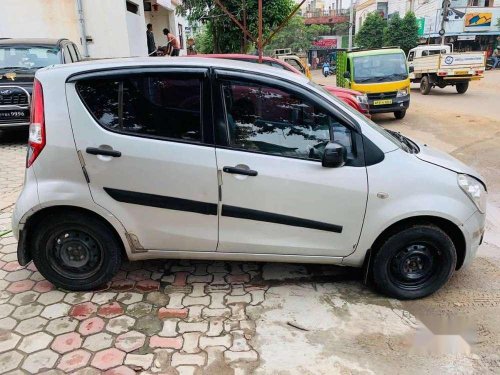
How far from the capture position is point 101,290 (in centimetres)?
330

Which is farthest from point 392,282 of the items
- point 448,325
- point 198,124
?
point 198,124

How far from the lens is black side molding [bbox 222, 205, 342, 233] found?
118 inches

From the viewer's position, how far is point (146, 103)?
2990mm

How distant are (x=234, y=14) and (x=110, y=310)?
13.2 metres

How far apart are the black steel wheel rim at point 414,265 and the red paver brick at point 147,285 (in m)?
A: 1.84

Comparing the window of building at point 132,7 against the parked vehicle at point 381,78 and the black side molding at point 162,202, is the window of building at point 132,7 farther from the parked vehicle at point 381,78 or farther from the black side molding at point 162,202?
the black side molding at point 162,202

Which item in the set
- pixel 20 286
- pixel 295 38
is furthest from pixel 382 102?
pixel 295 38

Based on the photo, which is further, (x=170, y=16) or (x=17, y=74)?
(x=170, y=16)

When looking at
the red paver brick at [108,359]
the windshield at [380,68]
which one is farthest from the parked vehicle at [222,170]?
the windshield at [380,68]

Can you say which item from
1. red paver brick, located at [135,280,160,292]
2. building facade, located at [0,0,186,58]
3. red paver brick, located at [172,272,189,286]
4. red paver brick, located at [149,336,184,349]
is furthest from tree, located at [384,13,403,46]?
red paver brick, located at [149,336,184,349]

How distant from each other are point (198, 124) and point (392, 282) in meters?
1.89

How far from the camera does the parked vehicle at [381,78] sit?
1108 centimetres

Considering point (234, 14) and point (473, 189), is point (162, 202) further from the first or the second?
point (234, 14)

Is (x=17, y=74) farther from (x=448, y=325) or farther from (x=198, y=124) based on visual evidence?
(x=448, y=325)
